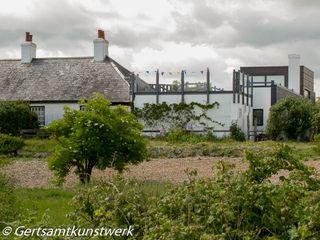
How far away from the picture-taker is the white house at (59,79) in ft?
125

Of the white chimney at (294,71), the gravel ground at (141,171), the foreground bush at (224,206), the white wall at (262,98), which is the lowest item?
the gravel ground at (141,171)

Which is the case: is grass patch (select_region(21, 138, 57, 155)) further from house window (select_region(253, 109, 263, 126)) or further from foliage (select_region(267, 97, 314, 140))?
house window (select_region(253, 109, 263, 126))

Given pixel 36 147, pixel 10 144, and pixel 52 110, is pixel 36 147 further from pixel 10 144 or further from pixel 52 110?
pixel 52 110

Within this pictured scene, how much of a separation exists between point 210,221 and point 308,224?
89 cm

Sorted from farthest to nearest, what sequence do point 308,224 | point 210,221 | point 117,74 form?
point 117,74, point 210,221, point 308,224

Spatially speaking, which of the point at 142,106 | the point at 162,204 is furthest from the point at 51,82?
the point at 162,204

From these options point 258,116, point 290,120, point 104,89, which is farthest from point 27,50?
point 290,120

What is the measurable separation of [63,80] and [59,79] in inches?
12.8

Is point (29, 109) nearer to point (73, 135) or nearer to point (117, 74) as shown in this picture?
point (117, 74)

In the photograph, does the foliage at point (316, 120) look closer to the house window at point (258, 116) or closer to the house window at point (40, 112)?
the house window at point (258, 116)

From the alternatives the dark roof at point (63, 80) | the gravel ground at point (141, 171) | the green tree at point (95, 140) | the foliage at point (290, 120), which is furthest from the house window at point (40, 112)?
the green tree at point (95, 140)

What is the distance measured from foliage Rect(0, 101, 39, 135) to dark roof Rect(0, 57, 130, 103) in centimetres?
281

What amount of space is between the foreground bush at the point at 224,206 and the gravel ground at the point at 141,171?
9752mm

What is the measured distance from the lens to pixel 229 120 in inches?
1419
